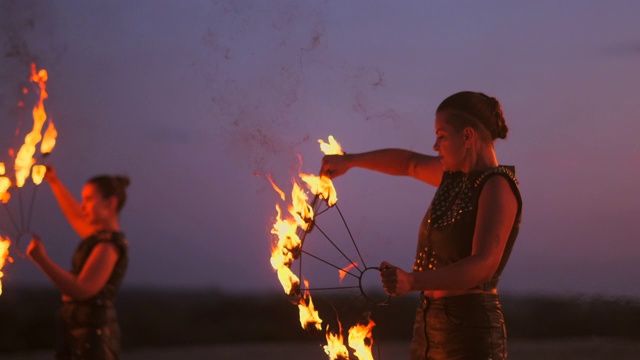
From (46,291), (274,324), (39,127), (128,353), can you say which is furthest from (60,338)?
(274,324)

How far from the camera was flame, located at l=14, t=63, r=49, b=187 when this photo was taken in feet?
15.2

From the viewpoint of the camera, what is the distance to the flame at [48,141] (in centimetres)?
470

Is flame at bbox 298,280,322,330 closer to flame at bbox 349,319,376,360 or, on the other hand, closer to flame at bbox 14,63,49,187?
flame at bbox 349,319,376,360

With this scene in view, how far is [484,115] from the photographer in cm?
360

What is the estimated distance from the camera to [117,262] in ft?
14.1

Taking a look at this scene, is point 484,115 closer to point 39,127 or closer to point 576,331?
point 39,127

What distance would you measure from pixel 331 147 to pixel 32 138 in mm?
1513

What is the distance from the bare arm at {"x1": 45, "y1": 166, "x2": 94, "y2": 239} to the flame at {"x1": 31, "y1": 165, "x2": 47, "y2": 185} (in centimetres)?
3

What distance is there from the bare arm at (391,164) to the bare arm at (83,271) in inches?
38.4

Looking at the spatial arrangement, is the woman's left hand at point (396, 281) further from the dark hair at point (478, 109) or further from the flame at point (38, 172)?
the flame at point (38, 172)

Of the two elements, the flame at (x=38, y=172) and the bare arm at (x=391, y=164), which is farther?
the flame at (x=38, y=172)

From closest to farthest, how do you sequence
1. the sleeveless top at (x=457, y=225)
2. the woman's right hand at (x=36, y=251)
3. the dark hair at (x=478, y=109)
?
the sleeveless top at (x=457, y=225) → the dark hair at (x=478, y=109) → the woman's right hand at (x=36, y=251)

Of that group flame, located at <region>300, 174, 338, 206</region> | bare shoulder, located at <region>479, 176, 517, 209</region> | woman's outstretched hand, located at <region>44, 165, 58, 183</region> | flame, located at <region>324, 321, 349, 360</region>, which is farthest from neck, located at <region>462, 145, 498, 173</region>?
woman's outstretched hand, located at <region>44, 165, 58, 183</region>

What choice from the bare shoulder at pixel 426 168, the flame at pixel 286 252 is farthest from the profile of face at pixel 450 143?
the flame at pixel 286 252
